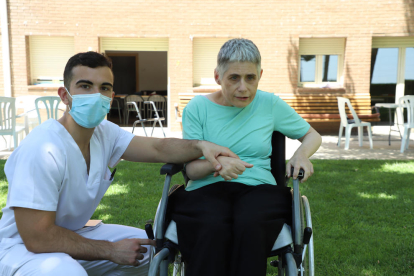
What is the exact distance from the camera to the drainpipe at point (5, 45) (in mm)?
11208

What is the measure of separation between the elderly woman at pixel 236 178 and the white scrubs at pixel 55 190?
0.44 m

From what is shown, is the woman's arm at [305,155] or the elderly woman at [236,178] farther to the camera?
the woman's arm at [305,155]

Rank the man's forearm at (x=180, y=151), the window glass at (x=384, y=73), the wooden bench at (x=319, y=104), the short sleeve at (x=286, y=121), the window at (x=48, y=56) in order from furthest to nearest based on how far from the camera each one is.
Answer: the window glass at (x=384, y=73), the window at (x=48, y=56), the wooden bench at (x=319, y=104), the short sleeve at (x=286, y=121), the man's forearm at (x=180, y=151)

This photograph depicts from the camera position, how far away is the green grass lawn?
3078 millimetres

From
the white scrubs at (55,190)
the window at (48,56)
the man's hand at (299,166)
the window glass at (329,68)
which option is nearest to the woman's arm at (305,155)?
the man's hand at (299,166)

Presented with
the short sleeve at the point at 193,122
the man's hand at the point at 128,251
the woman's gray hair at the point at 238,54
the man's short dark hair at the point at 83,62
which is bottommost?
the man's hand at the point at 128,251

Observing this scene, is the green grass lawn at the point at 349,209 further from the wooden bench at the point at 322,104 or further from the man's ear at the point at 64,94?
the wooden bench at the point at 322,104

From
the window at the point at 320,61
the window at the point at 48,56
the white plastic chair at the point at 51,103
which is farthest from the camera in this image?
the window at the point at 320,61

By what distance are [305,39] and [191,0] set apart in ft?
11.1

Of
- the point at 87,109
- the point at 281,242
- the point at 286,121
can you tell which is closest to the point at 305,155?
the point at 286,121

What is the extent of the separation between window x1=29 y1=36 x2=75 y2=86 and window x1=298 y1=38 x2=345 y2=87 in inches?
260

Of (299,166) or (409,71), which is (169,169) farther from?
(409,71)

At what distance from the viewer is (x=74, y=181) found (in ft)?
6.38

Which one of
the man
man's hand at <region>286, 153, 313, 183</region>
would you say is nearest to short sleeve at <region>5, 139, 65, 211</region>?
the man
